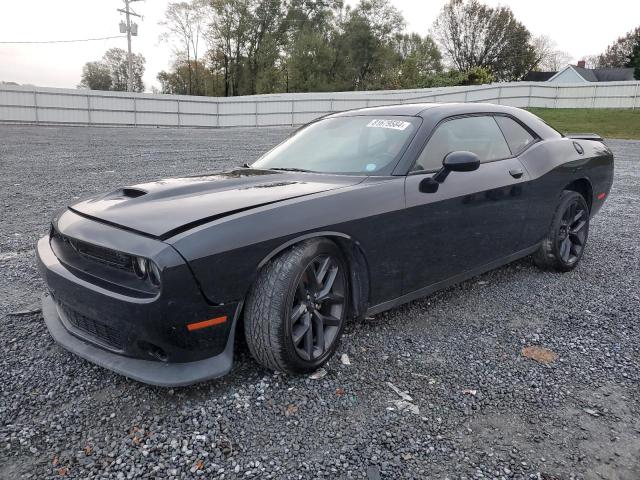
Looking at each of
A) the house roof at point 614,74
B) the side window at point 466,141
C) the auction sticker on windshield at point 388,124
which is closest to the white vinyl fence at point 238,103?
the side window at point 466,141

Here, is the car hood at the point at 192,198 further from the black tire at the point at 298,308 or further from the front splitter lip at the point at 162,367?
the front splitter lip at the point at 162,367

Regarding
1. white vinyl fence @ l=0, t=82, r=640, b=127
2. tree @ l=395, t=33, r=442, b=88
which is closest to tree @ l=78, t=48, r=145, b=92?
tree @ l=395, t=33, r=442, b=88

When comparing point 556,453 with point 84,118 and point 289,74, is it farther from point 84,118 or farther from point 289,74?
point 289,74

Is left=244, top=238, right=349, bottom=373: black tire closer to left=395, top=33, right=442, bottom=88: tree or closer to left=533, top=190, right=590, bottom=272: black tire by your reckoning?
left=533, top=190, right=590, bottom=272: black tire

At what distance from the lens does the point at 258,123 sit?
26531mm

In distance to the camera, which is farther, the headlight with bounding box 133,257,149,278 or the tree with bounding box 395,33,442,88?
the tree with bounding box 395,33,442,88

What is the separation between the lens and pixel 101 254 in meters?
2.33

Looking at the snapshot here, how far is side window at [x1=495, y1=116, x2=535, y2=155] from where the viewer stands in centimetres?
391

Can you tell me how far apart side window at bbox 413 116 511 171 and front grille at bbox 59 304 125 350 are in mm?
1898

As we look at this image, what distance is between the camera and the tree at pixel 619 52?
6338 centimetres

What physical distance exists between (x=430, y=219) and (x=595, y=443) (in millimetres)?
1433

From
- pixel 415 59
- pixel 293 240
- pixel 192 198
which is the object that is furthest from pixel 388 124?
pixel 415 59

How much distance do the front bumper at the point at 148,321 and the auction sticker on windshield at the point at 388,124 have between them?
171 centimetres

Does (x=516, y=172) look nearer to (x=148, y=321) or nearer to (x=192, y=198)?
(x=192, y=198)
